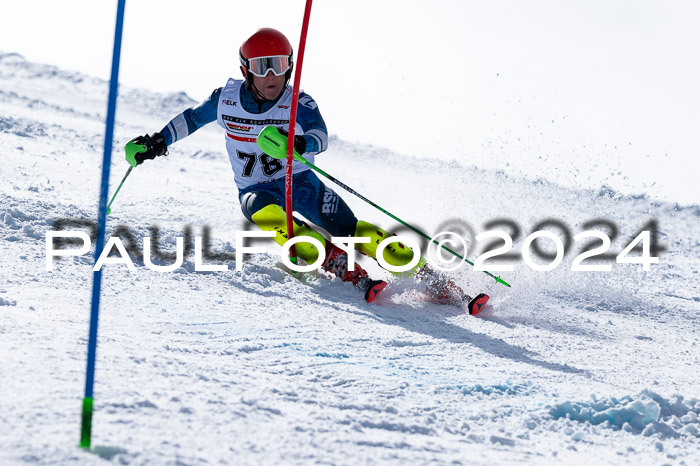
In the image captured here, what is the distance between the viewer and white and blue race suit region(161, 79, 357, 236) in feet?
14.7

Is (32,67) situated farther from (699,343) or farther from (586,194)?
(699,343)

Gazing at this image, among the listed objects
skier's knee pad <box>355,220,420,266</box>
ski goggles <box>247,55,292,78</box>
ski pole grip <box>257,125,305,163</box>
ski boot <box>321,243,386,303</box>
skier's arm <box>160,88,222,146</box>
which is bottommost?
ski boot <box>321,243,386,303</box>

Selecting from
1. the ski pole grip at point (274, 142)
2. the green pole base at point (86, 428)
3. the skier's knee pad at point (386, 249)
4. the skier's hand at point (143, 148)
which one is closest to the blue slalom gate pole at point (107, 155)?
the green pole base at point (86, 428)

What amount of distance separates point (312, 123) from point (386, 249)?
0.94 m

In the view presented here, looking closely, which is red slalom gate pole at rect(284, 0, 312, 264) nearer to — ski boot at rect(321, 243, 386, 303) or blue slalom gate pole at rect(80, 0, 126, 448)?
ski boot at rect(321, 243, 386, 303)

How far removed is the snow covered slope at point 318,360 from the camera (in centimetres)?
196

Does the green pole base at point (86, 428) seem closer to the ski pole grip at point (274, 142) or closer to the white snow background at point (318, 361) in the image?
the white snow background at point (318, 361)

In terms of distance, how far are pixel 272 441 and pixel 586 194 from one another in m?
9.21

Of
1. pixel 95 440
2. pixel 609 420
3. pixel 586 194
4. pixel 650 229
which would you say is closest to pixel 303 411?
pixel 95 440

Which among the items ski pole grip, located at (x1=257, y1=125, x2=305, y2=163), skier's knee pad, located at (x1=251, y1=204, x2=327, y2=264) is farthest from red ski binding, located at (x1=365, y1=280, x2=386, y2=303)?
ski pole grip, located at (x1=257, y1=125, x2=305, y2=163)

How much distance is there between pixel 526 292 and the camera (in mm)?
4809

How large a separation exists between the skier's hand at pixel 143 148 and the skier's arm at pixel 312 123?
101 centimetres

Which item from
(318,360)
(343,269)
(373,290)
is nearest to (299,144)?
(343,269)

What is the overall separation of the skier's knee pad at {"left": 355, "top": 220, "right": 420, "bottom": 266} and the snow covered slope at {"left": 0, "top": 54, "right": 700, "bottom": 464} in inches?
7.9
